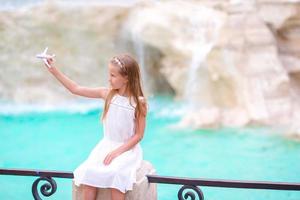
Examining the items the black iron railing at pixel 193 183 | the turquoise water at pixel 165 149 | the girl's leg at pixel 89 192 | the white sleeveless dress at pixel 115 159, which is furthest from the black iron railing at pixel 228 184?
the turquoise water at pixel 165 149

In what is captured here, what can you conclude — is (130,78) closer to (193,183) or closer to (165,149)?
(193,183)

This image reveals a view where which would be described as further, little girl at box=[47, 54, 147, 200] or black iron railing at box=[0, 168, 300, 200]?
little girl at box=[47, 54, 147, 200]

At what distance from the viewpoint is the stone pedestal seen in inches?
88.4

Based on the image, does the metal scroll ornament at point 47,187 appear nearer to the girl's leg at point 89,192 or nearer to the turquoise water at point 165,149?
the girl's leg at point 89,192

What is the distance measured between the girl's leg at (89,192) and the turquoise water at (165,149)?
2.79 m

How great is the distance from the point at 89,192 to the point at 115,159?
16 centimetres

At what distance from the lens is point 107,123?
2.38 m

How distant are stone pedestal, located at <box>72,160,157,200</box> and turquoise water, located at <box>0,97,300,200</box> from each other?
9.02 feet

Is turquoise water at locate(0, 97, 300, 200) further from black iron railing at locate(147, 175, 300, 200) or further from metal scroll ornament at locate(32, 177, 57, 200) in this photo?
black iron railing at locate(147, 175, 300, 200)

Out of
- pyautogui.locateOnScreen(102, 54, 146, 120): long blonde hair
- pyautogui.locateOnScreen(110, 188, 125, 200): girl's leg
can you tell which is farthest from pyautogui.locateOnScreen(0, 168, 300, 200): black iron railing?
pyautogui.locateOnScreen(102, 54, 146, 120): long blonde hair

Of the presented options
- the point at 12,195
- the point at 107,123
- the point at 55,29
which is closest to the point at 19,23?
the point at 55,29

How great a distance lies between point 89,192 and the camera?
2.29 metres

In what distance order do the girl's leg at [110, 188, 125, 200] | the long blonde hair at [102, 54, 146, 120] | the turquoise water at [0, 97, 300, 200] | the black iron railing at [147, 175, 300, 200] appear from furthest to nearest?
1. the turquoise water at [0, 97, 300, 200]
2. the long blonde hair at [102, 54, 146, 120]
3. the girl's leg at [110, 188, 125, 200]
4. the black iron railing at [147, 175, 300, 200]

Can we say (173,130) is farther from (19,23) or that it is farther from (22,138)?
(19,23)
